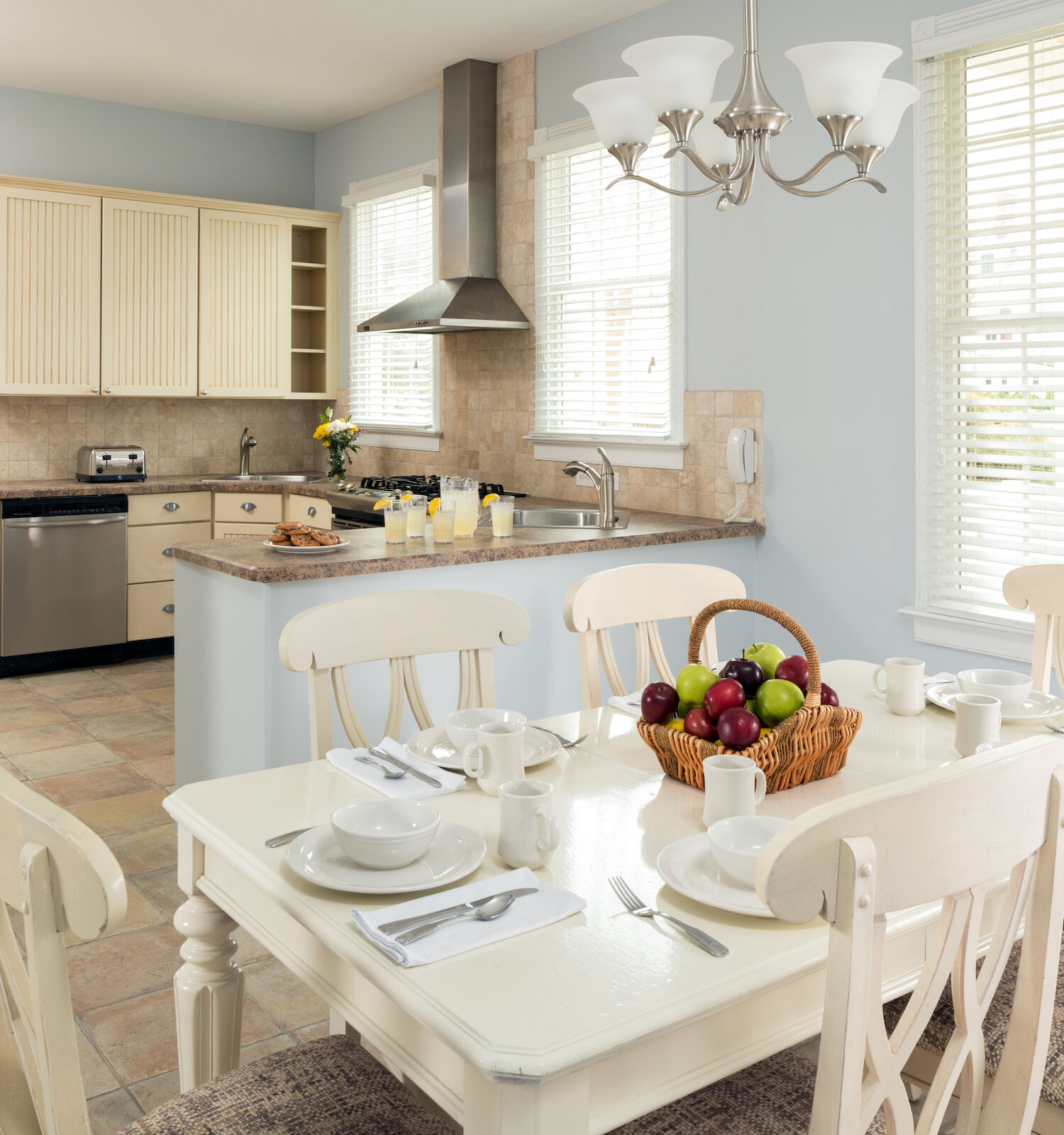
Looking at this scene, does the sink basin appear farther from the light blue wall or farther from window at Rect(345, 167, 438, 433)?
the light blue wall

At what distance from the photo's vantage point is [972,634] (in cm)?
328

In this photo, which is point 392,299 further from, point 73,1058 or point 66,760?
point 73,1058

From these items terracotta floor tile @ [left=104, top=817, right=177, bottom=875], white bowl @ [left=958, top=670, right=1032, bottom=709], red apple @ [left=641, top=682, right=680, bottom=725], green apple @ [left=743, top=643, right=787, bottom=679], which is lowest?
terracotta floor tile @ [left=104, top=817, right=177, bottom=875]

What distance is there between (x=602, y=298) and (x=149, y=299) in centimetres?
253

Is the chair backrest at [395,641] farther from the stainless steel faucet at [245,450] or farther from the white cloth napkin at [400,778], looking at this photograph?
the stainless steel faucet at [245,450]

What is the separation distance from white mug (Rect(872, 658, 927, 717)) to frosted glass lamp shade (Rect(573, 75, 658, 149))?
3.54 feet

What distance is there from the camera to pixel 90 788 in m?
3.70

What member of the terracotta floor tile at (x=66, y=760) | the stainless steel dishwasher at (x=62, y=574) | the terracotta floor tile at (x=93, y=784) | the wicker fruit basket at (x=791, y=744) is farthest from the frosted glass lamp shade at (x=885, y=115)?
the stainless steel dishwasher at (x=62, y=574)

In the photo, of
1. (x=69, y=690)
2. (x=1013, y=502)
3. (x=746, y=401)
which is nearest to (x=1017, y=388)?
(x=1013, y=502)

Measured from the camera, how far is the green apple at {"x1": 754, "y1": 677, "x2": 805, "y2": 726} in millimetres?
1627

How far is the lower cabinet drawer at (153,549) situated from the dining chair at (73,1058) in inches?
174

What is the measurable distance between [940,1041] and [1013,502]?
81.0 inches

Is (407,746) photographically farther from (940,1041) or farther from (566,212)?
(566,212)

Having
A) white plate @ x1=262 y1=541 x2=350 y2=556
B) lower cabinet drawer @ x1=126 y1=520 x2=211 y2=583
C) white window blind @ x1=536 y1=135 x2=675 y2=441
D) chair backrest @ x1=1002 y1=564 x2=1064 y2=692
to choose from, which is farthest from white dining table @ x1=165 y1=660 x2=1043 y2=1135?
lower cabinet drawer @ x1=126 y1=520 x2=211 y2=583
